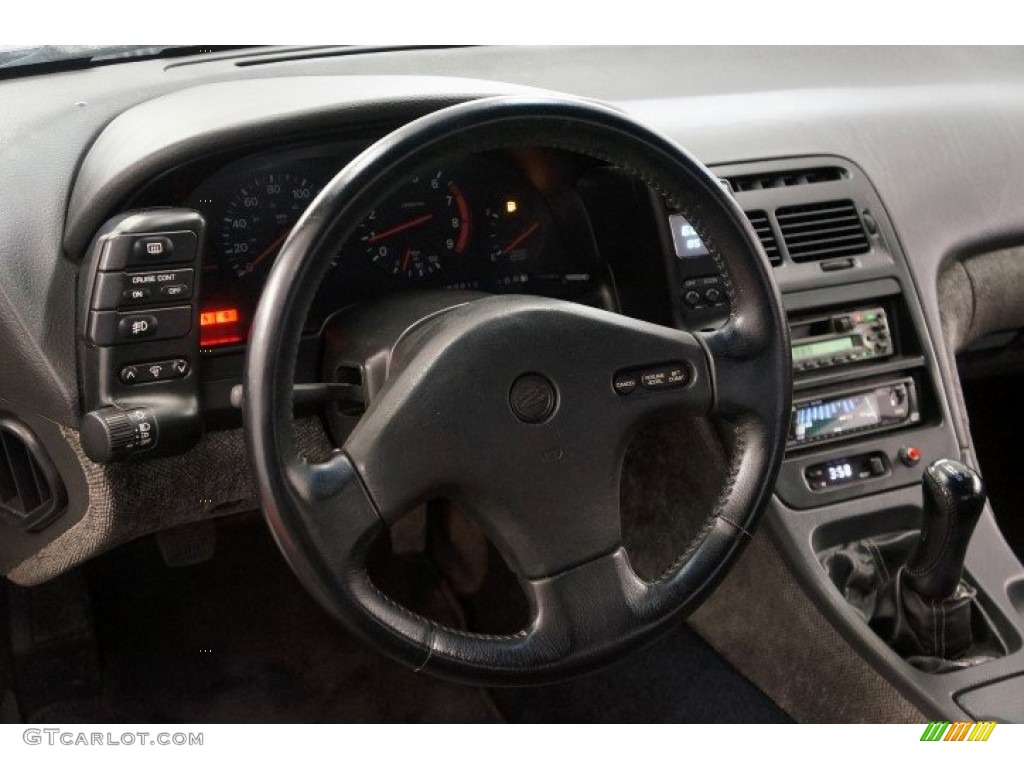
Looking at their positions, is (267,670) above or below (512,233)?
below

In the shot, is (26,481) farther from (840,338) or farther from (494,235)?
(840,338)

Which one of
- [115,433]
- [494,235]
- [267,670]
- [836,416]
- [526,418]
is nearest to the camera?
[526,418]

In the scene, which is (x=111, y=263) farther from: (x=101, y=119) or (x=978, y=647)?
(x=978, y=647)

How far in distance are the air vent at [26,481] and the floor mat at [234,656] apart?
593 mm

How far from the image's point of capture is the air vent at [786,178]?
161 centimetres

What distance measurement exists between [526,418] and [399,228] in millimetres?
401

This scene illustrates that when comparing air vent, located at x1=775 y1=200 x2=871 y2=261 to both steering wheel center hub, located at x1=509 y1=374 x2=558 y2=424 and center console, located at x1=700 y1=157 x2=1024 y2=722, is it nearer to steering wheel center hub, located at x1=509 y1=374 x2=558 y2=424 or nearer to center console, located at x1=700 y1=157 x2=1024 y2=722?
center console, located at x1=700 y1=157 x2=1024 y2=722

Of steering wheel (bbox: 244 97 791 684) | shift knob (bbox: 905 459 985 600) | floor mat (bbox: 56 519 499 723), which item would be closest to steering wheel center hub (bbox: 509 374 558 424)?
steering wheel (bbox: 244 97 791 684)

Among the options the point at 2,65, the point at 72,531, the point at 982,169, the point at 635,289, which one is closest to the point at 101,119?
the point at 2,65

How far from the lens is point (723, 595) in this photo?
1.72 metres

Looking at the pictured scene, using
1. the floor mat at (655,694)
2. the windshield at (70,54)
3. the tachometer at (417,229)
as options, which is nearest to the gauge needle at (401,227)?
the tachometer at (417,229)

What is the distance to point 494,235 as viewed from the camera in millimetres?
1442

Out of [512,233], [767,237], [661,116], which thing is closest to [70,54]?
[512,233]

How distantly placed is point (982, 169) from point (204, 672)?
1.51m
